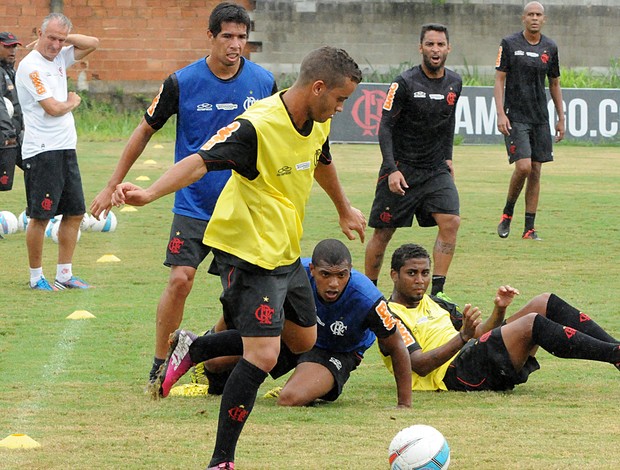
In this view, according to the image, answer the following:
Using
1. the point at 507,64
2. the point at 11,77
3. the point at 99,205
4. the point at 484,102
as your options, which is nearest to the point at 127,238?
the point at 11,77

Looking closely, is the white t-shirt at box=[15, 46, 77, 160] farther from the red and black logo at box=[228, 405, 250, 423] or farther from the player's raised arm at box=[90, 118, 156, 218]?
the red and black logo at box=[228, 405, 250, 423]

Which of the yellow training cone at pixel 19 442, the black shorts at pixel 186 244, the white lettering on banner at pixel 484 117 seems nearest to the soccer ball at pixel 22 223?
the black shorts at pixel 186 244

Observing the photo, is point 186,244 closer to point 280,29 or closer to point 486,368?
point 486,368

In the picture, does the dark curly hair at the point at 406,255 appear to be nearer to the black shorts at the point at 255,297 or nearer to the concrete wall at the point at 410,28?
the black shorts at the point at 255,297

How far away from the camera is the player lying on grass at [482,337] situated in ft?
22.0

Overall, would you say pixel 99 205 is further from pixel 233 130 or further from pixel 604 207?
pixel 604 207

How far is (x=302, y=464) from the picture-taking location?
5.37 meters

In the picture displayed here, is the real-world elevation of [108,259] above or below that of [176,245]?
below

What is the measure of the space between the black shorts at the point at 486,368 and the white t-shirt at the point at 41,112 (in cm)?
473

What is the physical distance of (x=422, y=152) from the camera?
33.3ft

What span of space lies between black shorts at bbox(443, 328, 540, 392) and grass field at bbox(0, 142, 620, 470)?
11cm

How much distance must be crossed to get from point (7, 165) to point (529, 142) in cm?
568

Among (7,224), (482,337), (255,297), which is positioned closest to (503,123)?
(7,224)

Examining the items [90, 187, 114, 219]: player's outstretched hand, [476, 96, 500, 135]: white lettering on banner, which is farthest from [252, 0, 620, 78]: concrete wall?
[90, 187, 114, 219]: player's outstretched hand
